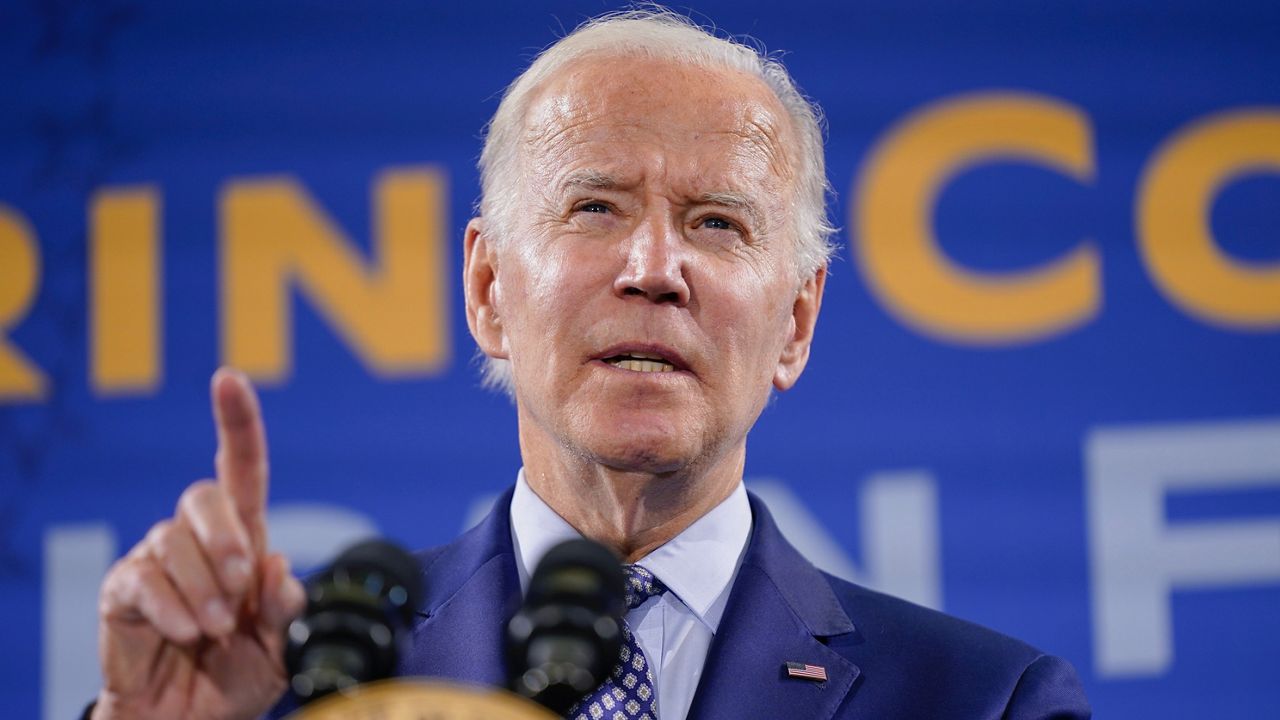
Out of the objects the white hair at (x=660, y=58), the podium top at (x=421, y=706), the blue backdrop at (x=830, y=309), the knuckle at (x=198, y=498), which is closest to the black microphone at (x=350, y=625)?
the podium top at (x=421, y=706)

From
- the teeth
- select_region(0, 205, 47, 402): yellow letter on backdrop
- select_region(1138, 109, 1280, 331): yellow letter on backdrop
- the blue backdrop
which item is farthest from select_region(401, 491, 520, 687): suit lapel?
select_region(1138, 109, 1280, 331): yellow letter on backdrop

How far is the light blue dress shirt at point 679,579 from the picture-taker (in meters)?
1.49

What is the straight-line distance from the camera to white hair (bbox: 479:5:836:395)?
1.65m

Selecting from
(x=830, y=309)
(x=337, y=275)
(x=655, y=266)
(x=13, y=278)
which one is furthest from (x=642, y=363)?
(x=13, y=278)

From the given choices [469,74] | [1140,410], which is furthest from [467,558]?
[1140,410]

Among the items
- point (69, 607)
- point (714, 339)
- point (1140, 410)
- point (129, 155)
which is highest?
point (129, 155)

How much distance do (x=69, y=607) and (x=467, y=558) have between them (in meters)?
1.38

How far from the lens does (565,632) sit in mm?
854

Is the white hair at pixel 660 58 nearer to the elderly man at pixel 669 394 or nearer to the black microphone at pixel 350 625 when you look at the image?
the elderly man at pixel 669 394

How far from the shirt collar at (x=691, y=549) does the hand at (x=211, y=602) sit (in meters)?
0.52

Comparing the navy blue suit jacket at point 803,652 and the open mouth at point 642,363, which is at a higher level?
the open mouth at point 642,363

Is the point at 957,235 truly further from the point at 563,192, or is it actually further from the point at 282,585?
the point at 282,585

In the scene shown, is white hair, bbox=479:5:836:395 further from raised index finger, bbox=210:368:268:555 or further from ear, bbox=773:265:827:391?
raised index finger, bbox=210:368:268:555

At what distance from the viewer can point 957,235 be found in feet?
9.27
